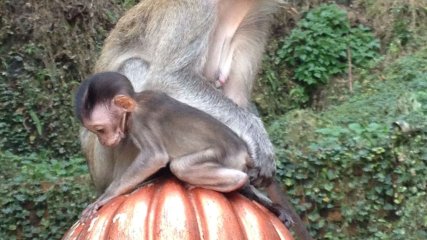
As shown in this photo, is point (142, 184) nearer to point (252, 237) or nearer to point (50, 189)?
point (252, 237)

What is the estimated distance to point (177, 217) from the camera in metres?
4.44

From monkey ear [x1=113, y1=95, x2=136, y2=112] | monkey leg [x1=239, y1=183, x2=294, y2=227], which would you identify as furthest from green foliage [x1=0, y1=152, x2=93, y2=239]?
monkey ear [x1=113, y1=95, x2=136, y2=112]

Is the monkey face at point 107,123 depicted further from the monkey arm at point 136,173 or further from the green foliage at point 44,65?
the green foliage at point 44,65

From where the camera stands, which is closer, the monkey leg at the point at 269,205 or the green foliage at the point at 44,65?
the monkey leg at the point at 269,205

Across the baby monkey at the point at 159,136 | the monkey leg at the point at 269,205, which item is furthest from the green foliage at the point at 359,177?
the baby monkey at the point at 159,136

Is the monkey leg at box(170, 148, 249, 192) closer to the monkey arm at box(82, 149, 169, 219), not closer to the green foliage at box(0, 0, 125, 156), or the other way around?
the monkey arm at box(82, 149, 169, 219)

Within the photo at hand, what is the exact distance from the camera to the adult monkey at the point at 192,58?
5.36 metres

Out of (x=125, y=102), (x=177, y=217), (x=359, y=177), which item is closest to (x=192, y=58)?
(x=125, y=102)

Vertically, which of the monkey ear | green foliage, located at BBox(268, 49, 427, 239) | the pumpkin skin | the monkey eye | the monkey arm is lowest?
green foliage, located at BBox(268, 49, 427, 239)

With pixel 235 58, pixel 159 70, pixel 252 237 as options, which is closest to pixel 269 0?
pixel 235 58

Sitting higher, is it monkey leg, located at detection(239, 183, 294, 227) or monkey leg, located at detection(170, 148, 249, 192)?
monkey leg, located at detection(170, 148, 249, 192)

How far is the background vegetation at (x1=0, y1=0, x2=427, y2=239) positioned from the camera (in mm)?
8906

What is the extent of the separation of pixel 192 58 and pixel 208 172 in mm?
1057

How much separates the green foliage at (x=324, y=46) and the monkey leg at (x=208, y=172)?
307 inches
